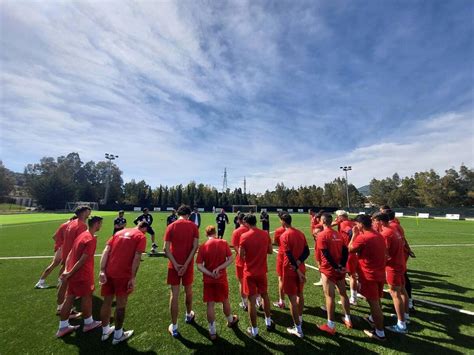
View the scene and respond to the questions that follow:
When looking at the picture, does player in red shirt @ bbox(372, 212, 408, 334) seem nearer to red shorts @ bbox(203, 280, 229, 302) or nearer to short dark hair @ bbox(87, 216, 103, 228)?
red shorts @ bbox(203, 280, 229, 302)

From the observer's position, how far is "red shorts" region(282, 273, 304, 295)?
424 cm

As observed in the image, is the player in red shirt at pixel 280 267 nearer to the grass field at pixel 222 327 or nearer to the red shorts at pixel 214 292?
the grass field at pixel 222 327

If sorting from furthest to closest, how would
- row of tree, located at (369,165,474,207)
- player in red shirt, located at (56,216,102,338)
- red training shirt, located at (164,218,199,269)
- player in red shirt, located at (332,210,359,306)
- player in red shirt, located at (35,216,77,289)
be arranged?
row of tree, located at (369,165,474,207) → player in red shirt, located at (35,216,77,289) → player in red shirt, located at (332,210,359,306) → red training shirt, located at (164,218,199,269) → player in red shirt, located at (56,216,102,338)

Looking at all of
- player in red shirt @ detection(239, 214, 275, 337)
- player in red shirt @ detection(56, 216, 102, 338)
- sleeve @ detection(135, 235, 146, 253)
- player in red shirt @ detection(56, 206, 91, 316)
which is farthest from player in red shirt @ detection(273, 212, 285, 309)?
player in red shirt @ detection(56, 206, 91, 316)

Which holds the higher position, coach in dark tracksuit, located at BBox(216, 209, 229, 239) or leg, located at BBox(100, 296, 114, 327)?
coach in dark tracksuit, located at BBox(216, 209, 229, 239)

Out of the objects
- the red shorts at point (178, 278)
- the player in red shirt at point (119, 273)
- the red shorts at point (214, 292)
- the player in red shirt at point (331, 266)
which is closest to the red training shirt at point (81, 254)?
the player in red shirt at point (119, 273)

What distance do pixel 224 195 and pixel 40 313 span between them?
8811 centimetres

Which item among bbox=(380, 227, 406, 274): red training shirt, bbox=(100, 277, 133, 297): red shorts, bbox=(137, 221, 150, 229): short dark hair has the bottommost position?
bbox=(100, 277, 133, 297): red shorts

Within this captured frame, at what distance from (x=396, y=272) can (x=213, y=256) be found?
3.54 metres

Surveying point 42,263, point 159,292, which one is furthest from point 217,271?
point 42,263

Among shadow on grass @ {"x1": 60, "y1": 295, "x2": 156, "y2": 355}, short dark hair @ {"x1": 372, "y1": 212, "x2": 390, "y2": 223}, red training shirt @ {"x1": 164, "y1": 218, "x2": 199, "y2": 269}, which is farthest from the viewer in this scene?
short dark hair @ {"x1": 372, "y1": 212, "x2": 390, "y2": 223}

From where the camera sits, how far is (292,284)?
4.24 metres

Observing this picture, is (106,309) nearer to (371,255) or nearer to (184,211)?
(184,211)

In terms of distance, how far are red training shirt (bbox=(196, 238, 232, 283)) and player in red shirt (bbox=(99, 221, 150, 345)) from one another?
107cm
